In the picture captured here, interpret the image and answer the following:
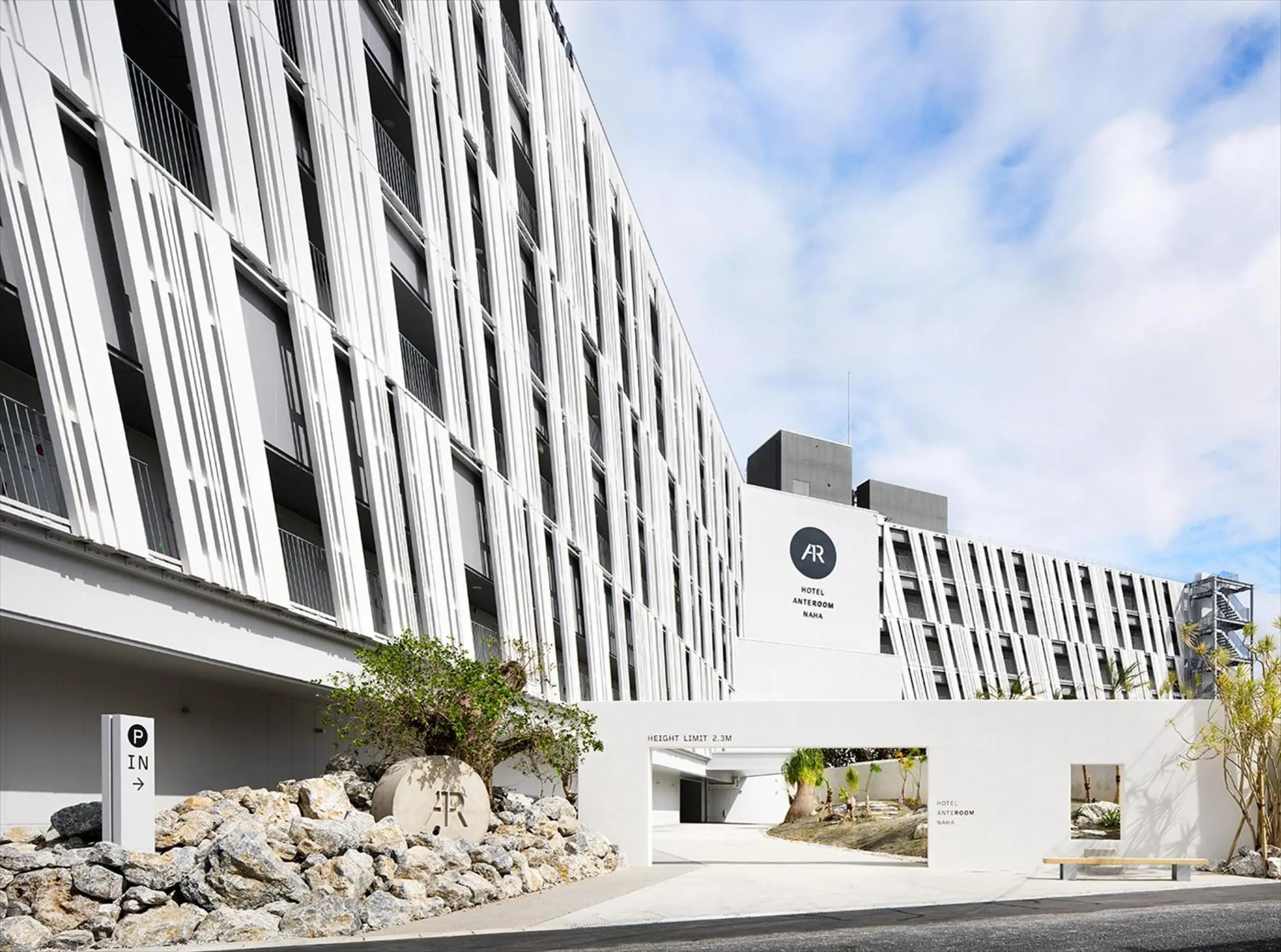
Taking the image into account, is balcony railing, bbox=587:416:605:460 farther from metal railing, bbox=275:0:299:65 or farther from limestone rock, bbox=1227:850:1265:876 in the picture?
limestone rock, bbox=1227:850:1265:876

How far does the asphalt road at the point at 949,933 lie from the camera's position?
1166 cm

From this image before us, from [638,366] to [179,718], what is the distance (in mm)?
25265

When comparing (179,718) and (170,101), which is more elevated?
(170,101)

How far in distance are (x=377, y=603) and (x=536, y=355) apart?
403 inches

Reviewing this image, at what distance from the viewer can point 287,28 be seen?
18.9 metres

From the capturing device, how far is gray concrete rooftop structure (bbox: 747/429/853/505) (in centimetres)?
6284

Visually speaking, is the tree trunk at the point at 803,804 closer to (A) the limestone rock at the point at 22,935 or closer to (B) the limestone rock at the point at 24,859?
(B) the limestone rock at the point at 24,859

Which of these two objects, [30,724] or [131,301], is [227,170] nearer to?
[131,301]

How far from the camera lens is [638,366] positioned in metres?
40.9

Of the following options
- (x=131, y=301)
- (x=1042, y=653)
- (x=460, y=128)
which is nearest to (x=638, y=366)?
(x=460, y=128)

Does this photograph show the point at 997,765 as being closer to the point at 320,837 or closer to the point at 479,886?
the point at 479,886

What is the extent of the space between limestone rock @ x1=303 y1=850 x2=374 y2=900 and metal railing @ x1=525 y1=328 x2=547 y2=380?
16376 millimetres

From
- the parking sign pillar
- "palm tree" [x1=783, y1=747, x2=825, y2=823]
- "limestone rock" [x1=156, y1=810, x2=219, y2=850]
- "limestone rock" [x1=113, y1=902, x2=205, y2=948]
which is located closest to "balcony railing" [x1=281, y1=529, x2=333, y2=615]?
"limestone rock" [x1=156, y1=810, x2=219, y2=850]

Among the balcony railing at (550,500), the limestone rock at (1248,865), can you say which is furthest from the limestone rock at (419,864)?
the limestone rock at (1248,865)
